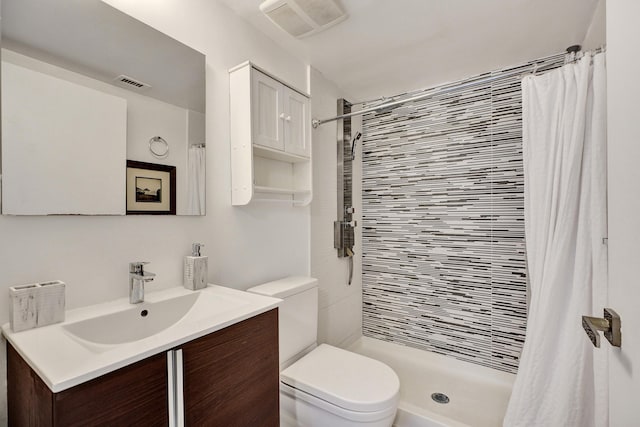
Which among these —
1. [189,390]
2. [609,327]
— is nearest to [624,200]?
[609,327]

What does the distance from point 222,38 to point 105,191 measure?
0.95m

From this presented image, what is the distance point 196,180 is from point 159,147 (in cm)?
20

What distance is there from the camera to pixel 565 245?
1309 mm

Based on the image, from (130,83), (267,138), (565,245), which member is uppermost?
(130,83)

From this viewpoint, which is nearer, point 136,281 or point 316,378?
point 136,281

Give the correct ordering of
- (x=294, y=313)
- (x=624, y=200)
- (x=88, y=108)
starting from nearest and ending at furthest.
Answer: (x=624, y=200), (x=88, y=108), (x=294, y=313)

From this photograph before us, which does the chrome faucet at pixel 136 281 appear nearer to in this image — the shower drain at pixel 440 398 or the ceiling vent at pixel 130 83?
the ceiling vent at pixel 130 83

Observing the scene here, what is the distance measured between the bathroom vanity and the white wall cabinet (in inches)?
27.4

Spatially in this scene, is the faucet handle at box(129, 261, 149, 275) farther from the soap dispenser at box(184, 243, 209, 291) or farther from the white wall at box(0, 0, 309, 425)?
the soap dispenser at box(184, 243, 209, 291)

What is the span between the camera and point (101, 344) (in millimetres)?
970

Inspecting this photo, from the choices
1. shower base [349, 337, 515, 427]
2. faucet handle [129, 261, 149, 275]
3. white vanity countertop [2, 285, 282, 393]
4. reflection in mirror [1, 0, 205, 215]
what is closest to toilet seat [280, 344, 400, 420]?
shower base [349, 337, 515, 427]

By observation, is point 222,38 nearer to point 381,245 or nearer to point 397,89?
point 397,89

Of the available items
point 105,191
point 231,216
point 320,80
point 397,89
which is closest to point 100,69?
point 105,191

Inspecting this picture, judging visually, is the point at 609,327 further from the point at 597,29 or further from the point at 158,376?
the point at 597,29
